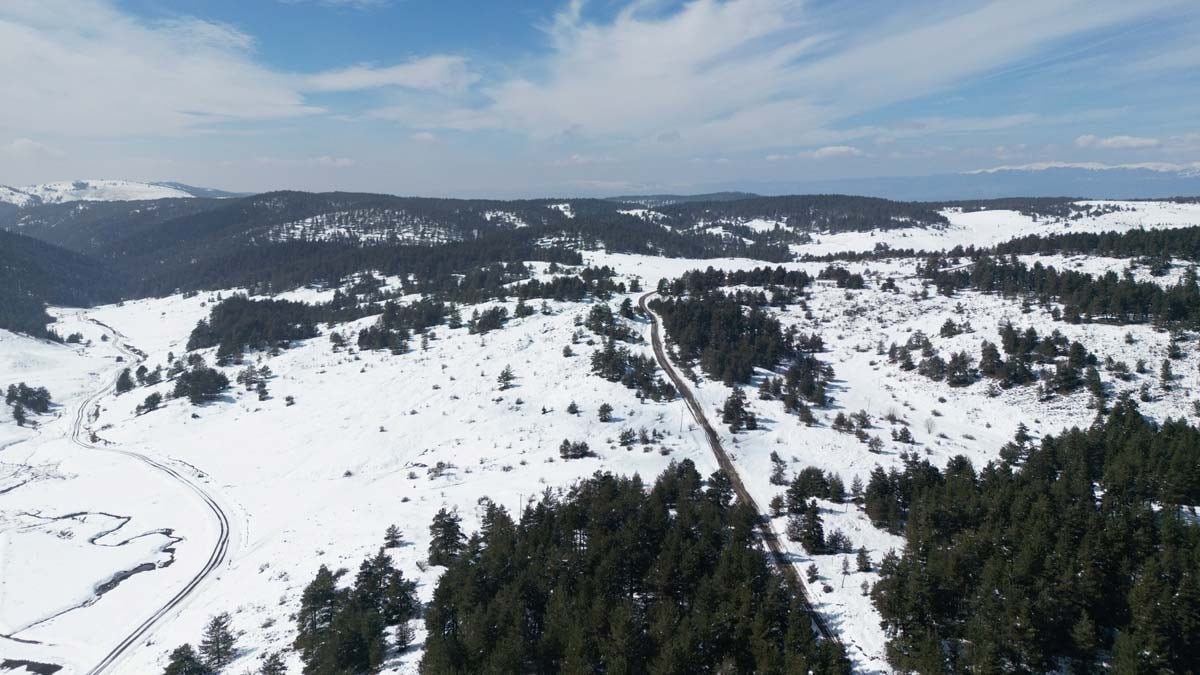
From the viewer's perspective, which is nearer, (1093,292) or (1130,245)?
(1093,292)

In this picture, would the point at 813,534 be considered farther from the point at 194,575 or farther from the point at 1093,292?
the point at 1093,292

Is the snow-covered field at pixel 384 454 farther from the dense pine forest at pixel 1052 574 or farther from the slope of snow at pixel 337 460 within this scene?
the dense pine forest at pixel 1052 574

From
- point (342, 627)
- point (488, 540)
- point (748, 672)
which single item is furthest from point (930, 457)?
point (342, 627)

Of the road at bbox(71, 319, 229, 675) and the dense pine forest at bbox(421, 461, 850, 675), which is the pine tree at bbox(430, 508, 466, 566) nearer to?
the dense pine forest at bbox(421, 461, 850, 675)

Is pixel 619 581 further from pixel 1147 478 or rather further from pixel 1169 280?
pixel 1169 280

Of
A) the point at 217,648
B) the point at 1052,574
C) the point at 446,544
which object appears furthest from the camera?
the point at 446,544

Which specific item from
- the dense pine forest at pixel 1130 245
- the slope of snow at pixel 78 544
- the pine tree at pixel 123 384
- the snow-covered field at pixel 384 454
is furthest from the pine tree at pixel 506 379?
the dense pine forest at pixel 1130 245

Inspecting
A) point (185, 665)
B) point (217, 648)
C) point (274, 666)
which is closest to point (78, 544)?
point (217, 648)
